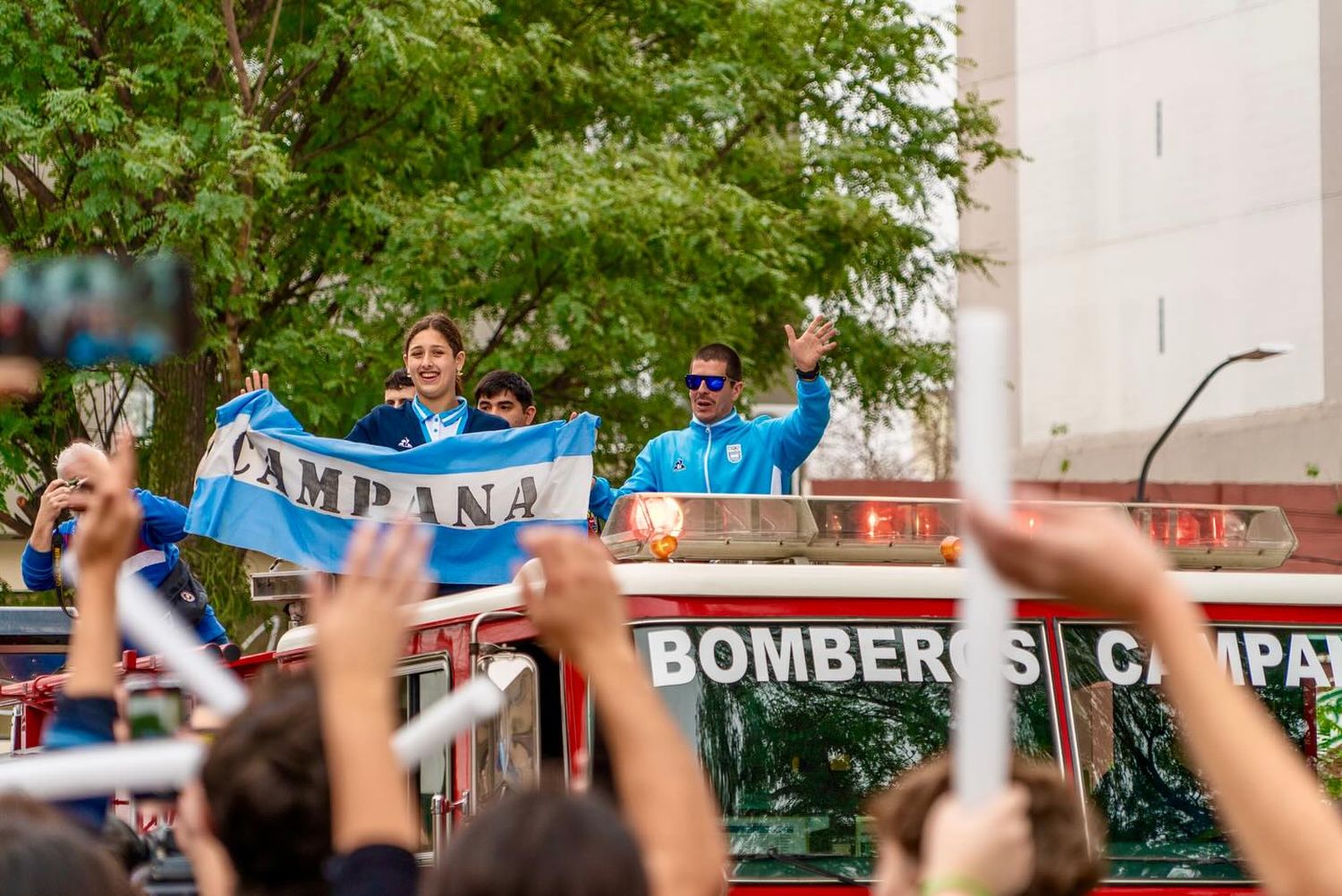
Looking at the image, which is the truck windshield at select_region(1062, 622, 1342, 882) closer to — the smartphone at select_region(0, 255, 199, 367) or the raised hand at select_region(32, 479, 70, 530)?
the raised hand at select_region(32, 479, 70, 530)

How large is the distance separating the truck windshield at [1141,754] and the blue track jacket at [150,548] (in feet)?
12.8

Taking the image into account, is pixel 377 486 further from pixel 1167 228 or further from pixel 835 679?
pixel 1167 228

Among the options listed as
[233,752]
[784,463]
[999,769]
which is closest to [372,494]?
[784,463]

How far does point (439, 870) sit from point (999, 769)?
2.13 feet

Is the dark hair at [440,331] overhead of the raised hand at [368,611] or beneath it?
overhead

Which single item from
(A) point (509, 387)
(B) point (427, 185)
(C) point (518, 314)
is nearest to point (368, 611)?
(A) point (509, 387)

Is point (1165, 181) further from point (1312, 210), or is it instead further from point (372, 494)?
point (372, 494)

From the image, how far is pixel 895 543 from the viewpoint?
620 cm

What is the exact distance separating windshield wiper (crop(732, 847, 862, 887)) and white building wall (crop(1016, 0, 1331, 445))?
31.4 metres

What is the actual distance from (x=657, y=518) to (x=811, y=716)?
29.4 inches

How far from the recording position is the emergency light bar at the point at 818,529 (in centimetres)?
596

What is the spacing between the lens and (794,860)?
5.49 metres

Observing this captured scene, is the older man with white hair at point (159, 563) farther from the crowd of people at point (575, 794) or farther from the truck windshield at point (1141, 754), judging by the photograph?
the crowd of people at point (575, 794)

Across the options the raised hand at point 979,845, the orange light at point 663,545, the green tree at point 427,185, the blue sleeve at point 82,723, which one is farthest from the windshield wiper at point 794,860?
the green tree at point 427,185
